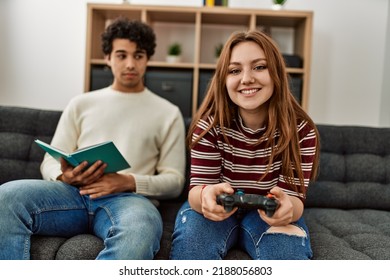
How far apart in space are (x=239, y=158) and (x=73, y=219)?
0.49 m

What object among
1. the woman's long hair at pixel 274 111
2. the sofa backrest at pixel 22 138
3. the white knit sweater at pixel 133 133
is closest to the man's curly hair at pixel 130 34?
the white knit sweater at pixel 133 133

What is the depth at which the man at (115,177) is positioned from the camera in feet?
3.51

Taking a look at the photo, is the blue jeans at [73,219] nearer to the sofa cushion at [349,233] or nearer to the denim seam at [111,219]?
the denim seam at [111,219]

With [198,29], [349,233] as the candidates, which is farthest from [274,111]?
[198,29]

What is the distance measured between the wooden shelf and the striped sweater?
101cm

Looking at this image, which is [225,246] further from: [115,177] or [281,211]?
[115,177]

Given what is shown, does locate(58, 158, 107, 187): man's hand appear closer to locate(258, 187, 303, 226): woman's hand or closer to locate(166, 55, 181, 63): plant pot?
locate(258, 187, 303, 226): woman's hand

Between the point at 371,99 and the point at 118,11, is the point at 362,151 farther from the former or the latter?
the point at 118,11

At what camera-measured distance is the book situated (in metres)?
1.13

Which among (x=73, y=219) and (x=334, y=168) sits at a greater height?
(x=334, y=168)

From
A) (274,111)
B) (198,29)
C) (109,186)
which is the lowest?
(109,186)

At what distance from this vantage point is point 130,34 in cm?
158

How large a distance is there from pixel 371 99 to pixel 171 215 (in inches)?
63.6

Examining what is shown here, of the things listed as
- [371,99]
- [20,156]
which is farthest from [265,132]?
[371,99]
